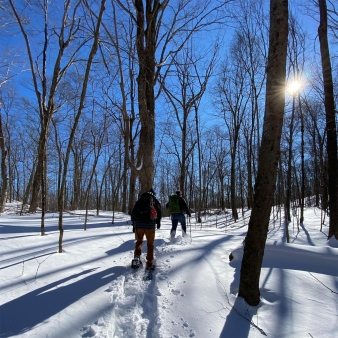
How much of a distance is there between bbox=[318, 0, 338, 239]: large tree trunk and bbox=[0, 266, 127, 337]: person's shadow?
7849mm

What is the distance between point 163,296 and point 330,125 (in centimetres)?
850

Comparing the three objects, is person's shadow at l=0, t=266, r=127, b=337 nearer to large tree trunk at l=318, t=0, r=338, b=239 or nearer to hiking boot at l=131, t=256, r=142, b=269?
hiking boot at l=131, t=256, r=142, b=269

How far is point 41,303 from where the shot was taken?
281 cm

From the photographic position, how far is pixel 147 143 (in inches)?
266

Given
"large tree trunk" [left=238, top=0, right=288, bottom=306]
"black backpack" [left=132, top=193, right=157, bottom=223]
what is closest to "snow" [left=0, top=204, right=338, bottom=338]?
"large tree trunk" [left=238, top=0, right=288, bottom=306]

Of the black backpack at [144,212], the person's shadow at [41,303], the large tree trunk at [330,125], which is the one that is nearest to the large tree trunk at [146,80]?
the black backpack at [144,212]

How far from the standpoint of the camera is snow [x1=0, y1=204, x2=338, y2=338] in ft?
8.35

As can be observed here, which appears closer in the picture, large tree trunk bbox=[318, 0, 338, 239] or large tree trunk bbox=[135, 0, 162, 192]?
large tree trunk bbox=[135, 0, 162, 192]

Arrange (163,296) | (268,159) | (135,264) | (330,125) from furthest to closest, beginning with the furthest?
1. (330,125)
2. (135,264)
3. (163,296)
4. (268,159)

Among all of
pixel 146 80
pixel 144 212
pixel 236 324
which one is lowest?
pixel 236 324

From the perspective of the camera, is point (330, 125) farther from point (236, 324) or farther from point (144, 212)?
point (236, 324)

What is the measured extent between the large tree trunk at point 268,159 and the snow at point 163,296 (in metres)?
0.37

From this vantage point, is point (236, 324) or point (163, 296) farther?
point (163, 296)

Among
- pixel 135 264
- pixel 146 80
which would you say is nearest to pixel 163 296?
pixel 135 264
